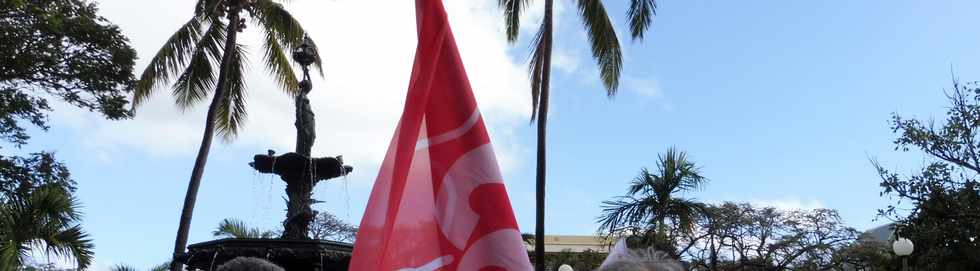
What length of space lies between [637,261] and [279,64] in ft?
54.8

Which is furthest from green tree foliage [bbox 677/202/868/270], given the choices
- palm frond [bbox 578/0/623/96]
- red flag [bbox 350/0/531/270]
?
red flag [bbox 350/0/531/270]

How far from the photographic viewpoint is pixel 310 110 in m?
11.3

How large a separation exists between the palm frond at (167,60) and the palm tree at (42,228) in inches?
144

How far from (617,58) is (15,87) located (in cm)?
1081

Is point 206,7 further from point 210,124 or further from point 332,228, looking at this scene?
point 332,228

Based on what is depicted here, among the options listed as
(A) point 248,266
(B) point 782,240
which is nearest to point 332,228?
(B) point 782,240

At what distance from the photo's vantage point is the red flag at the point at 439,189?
2.54 meters

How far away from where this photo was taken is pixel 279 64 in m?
19.1

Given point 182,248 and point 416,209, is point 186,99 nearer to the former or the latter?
point 182,248

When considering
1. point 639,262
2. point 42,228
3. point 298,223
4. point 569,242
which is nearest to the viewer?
point 639,262

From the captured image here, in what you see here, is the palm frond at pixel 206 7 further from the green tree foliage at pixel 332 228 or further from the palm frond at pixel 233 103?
the green tree foliage at pixel 332 228

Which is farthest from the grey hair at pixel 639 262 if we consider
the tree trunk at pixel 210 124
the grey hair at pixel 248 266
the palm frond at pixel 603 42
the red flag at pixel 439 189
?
the tree trunk at pixel 210 124

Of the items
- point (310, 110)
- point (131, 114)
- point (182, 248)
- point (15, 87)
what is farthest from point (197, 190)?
point (310, 110)

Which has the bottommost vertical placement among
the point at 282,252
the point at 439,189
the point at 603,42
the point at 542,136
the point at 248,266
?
the point at 248,266
